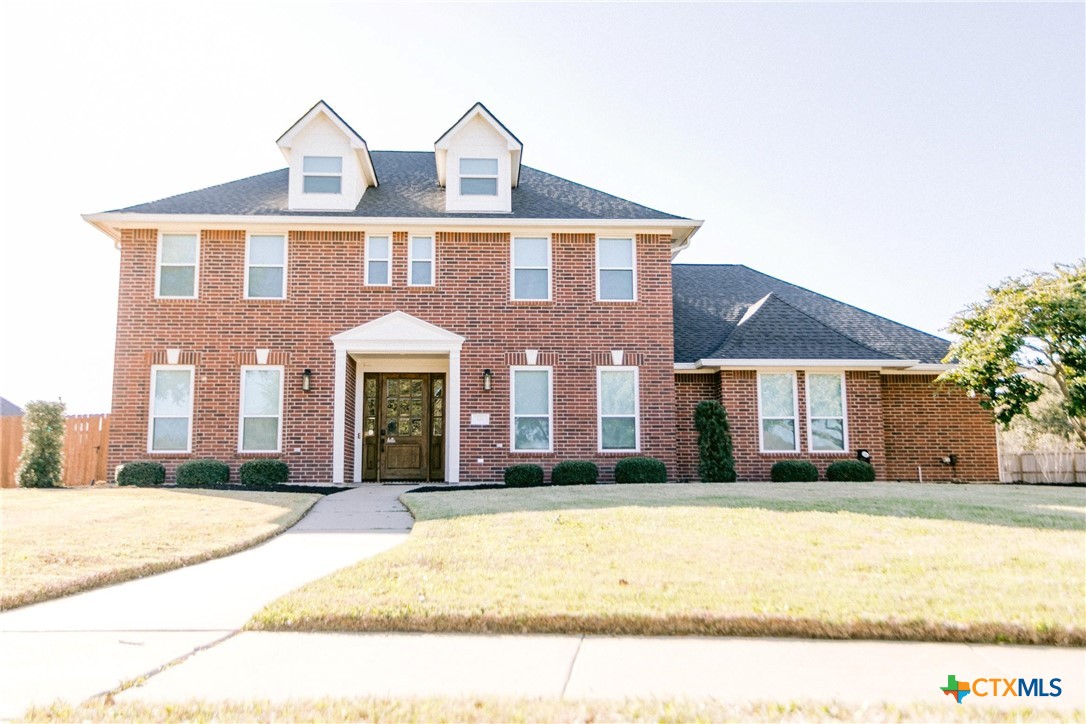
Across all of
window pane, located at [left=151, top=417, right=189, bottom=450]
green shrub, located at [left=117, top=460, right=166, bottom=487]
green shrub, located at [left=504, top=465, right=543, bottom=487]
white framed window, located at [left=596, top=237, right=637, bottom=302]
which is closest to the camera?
green shrub, located at [left=117, top=460, right=166, bottom=487]

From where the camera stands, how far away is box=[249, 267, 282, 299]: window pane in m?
16.3

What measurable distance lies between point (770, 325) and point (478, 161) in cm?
775

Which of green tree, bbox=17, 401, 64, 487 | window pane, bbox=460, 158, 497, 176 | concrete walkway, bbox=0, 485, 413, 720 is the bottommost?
concrete walkway, bbox=0, 485, 413, 720

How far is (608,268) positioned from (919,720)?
552 inches

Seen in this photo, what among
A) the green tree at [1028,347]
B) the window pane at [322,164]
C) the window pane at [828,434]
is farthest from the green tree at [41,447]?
the green tree at [1028,347]

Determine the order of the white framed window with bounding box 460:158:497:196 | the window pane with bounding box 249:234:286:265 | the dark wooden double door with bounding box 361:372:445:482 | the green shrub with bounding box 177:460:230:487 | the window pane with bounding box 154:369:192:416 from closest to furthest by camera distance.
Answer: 1. the green shrub with bounding box 177:460:230:487
2. the window pane with bounding box 154:369:192:416
3. the window pane with bounding box 249:234:286:265
4. the white framed window with bounding box 460:158:497:196
5. the dark wooden double door with bounding box 361:372:445:482

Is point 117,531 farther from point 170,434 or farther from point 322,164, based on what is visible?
point 322,164

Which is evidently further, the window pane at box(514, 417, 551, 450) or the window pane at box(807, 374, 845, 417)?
the window pane at box(807, 374, 845, 417)

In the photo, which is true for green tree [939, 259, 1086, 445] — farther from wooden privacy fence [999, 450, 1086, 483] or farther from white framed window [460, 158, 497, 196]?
white framed window [460, 158, 497, 196]

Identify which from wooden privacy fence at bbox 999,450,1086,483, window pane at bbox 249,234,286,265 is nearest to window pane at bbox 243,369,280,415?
window pane at bbox 249,234,286,265

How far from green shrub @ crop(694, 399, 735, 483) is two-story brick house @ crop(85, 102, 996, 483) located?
0.94 metres

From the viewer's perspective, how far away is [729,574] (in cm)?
585

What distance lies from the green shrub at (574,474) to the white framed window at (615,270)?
3.73 m

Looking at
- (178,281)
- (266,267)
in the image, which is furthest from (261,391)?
(178,281)
